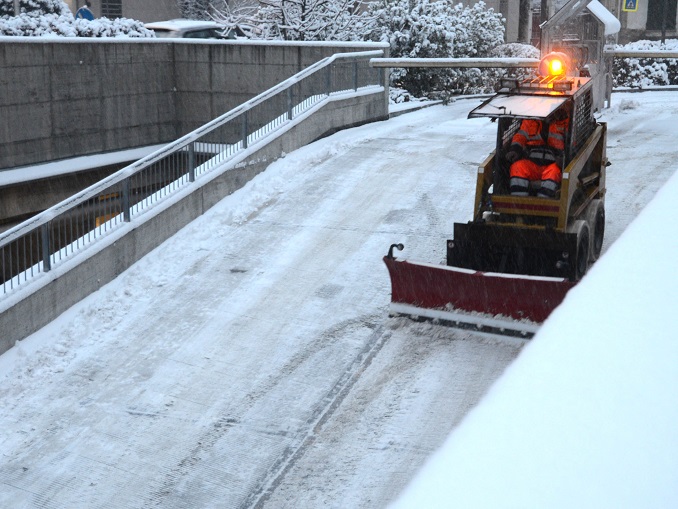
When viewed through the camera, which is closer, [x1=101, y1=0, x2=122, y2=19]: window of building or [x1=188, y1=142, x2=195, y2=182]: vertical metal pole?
[x1=188, y1=142, x2=195, y2=182]: vertical metal pole

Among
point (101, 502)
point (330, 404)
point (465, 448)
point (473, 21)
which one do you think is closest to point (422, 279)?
point (330, 404)

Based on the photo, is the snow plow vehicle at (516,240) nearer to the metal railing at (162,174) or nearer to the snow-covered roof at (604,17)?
the metal railing at (162,174)

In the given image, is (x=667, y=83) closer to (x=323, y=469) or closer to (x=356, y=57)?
(x=356, y=57)

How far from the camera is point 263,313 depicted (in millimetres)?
10586

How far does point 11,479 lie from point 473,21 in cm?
2034

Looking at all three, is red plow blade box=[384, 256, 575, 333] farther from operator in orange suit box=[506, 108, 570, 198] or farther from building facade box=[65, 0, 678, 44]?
building facade box=[65, 0, 678, 44]

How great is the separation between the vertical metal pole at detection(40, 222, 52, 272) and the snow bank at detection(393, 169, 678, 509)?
9.04 m

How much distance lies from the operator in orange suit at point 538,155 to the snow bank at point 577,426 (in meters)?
7.25

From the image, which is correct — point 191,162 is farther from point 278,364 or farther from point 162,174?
point 278,364

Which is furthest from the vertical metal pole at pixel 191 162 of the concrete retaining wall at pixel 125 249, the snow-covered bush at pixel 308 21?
the snow-covered bush at pixel 308 21

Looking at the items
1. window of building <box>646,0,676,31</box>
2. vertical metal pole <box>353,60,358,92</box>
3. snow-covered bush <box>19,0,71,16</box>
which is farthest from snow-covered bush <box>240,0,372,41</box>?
window of building <box>646,0,676,31</box>

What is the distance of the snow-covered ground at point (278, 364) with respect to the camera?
321 cm

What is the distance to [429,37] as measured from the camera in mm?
23047

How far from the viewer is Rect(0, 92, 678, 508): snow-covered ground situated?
3.21 metres
